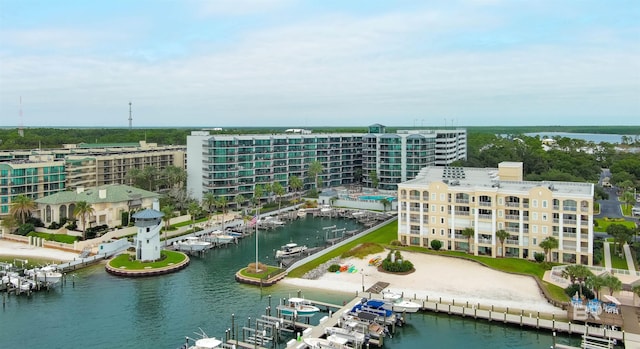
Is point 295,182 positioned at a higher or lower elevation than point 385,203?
higher

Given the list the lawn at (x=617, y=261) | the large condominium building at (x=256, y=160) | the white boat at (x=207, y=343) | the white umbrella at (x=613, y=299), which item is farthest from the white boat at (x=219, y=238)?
the lawn at (x=617, y=261)

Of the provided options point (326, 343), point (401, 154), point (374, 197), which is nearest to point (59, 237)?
point (326, 343)

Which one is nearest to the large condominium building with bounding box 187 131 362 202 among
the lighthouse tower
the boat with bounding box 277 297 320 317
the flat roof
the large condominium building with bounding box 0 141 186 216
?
the large condominium building with bounding box 0 141 186 216

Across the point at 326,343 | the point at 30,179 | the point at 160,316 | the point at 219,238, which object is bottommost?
the point at 160,316

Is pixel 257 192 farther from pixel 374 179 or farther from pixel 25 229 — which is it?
pixel 25 229

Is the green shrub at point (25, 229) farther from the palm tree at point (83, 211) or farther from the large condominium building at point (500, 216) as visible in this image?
the large condominium building at point (500, 216)

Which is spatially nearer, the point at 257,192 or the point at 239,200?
the point at 239,200

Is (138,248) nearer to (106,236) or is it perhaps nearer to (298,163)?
(106,236)
